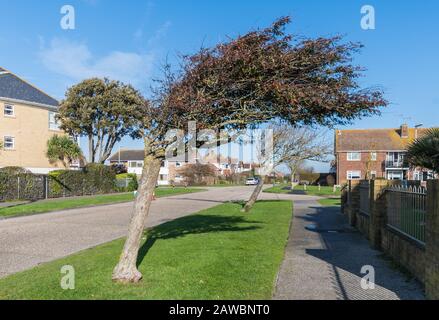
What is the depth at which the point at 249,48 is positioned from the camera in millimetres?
6531

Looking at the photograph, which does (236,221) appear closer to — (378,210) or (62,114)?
(378,210)

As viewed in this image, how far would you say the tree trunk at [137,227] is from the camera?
640cm

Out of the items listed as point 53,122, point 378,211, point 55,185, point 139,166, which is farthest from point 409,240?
point 139,166

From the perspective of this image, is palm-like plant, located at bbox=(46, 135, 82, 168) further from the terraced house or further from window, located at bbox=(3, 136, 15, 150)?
window, located at bbox=(3, 136, 15, 150)

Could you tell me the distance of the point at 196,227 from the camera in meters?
13.8

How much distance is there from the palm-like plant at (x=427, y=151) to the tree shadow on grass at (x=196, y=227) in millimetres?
5732

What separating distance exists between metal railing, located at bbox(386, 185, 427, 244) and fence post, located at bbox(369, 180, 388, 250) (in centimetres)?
22

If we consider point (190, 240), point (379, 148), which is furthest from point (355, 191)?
point (379, 148)

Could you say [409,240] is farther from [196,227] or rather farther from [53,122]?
[53,122]

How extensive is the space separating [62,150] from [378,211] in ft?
106

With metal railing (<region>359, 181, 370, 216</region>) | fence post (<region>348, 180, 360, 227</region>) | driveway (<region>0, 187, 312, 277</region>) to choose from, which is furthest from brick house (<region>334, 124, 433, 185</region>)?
driveway (<region>0, 187, 312, 277</region>)

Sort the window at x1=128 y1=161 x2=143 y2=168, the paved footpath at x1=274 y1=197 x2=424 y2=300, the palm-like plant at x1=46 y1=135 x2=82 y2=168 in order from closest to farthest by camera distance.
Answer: the paved footpath at x1=274 y1=197 x2=424 y2=300 < the palm-like plant at x1=46 y1=135 x2=82 y2=168 < the window at x1=128 y1=161 x2=143 y2=168

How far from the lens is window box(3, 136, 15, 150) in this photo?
108ft
